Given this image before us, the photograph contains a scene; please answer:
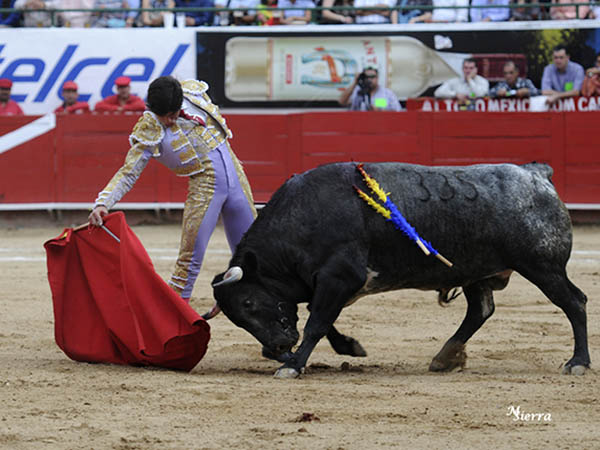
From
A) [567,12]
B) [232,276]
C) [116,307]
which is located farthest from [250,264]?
[567,12]

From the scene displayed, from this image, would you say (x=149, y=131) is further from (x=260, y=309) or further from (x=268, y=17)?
(x=268, y=17)

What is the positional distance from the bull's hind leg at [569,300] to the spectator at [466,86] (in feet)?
19.9

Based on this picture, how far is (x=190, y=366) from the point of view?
4.52 m

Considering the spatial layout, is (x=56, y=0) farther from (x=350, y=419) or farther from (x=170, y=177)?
(x=350, y=419)

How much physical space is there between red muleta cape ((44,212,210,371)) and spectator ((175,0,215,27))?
6.66m

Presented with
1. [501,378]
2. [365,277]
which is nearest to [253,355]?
[365,277]

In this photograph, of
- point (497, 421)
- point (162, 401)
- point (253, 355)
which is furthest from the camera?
point (253, 355)

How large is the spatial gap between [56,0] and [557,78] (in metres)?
5.21

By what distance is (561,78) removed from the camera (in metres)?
Result: 10.4

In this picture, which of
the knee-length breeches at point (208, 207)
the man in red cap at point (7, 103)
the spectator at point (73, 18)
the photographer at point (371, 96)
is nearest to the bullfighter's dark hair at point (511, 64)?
the photographer at point (371, 96)

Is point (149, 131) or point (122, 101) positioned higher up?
point (149, 131)

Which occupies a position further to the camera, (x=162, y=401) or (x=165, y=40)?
(x=165, y=40)

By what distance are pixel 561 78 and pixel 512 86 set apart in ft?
1.53

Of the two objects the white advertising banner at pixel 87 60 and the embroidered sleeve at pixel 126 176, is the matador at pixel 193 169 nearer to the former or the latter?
the embroidered sleeve at pixel 126 176
